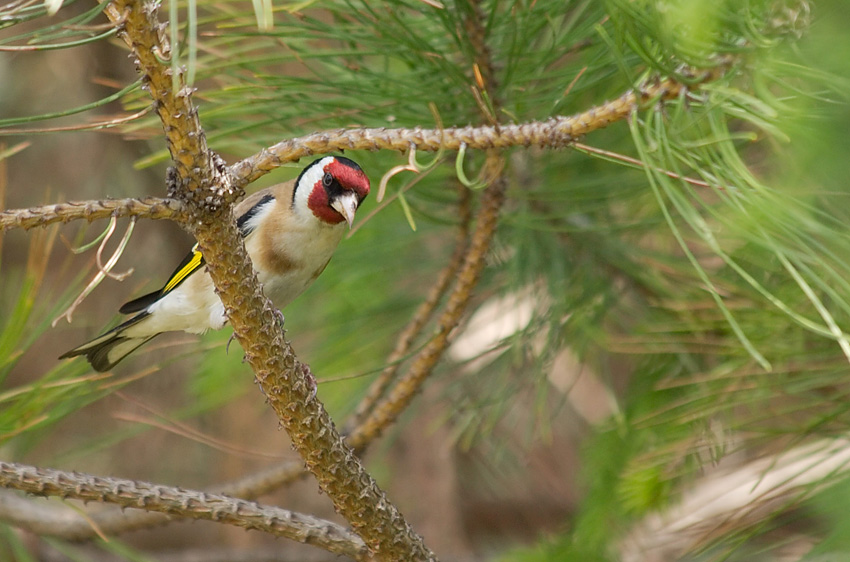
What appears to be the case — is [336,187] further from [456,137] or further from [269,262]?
[456,137]

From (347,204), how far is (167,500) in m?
0.75

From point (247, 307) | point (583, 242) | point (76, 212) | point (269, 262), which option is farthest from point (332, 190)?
point (76, 212)

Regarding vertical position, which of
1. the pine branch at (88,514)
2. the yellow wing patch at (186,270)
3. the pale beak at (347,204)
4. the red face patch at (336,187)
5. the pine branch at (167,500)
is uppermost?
the yellow wing patch at (186,270)

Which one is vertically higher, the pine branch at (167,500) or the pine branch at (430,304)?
the pine branch at (430,304)

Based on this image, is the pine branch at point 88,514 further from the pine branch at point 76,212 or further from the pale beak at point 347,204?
the pine branch at point 76,212

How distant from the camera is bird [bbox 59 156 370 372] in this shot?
198cm

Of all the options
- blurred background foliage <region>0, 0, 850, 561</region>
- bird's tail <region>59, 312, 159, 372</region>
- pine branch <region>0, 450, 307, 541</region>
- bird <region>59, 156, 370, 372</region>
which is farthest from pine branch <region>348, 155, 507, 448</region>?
bird's tail <region>59, 312, 159, 372</region>

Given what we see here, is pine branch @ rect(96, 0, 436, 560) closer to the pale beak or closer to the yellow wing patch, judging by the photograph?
the pale beak

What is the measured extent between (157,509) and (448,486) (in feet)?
6.44

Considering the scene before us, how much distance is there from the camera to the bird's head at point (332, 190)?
5.85 feet

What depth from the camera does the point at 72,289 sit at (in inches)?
62.3

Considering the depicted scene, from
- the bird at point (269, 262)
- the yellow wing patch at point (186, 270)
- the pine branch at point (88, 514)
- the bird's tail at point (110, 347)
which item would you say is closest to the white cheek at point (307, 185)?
the bird at point (269, 262)

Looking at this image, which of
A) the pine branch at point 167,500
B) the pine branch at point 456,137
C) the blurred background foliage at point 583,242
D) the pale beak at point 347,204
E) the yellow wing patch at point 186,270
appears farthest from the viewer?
the yellow wing patch at point 186,270

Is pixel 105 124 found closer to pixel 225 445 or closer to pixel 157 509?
pixel 157 509
